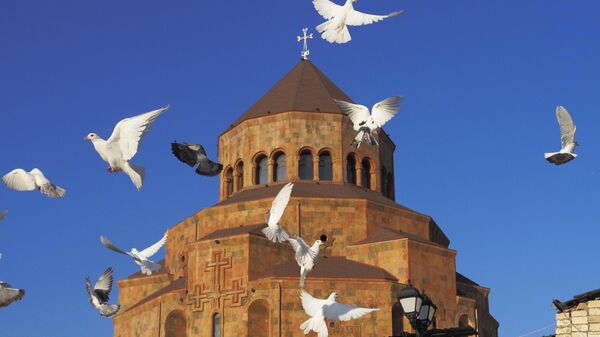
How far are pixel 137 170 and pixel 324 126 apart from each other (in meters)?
25.8

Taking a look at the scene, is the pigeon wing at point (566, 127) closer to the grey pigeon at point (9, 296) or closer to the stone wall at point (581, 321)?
the stone wall at point (581, 321)

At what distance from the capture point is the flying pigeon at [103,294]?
22484 millimetres

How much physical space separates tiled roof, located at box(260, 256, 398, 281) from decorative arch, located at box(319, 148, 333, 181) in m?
5.19

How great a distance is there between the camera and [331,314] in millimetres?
21438

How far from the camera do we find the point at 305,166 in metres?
42.7

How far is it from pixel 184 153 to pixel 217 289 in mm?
17517

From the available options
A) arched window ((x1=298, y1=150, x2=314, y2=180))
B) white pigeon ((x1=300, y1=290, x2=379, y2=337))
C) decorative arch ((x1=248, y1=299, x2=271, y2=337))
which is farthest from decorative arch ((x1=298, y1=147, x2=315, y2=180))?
white pigeon ((x1=300, y1=290, x2=379, y2=337))

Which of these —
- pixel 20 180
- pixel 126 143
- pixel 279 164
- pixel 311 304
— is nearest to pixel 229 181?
pixel 279 164

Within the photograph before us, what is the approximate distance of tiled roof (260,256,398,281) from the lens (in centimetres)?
3612

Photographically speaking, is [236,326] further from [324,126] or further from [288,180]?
[324,126]

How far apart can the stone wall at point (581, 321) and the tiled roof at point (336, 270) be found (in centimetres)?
1331

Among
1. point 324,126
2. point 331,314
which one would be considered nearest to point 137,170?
point 331,314

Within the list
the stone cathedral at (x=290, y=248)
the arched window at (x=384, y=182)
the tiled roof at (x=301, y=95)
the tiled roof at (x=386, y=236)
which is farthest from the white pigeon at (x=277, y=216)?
the arched window at (x=384, y=182)

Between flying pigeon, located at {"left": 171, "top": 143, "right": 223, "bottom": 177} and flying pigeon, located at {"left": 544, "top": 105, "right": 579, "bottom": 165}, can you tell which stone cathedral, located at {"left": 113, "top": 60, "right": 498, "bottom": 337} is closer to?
flying pigeon, located at {"left": 544, "top": 105, "right": 579, "bottom": 165}
